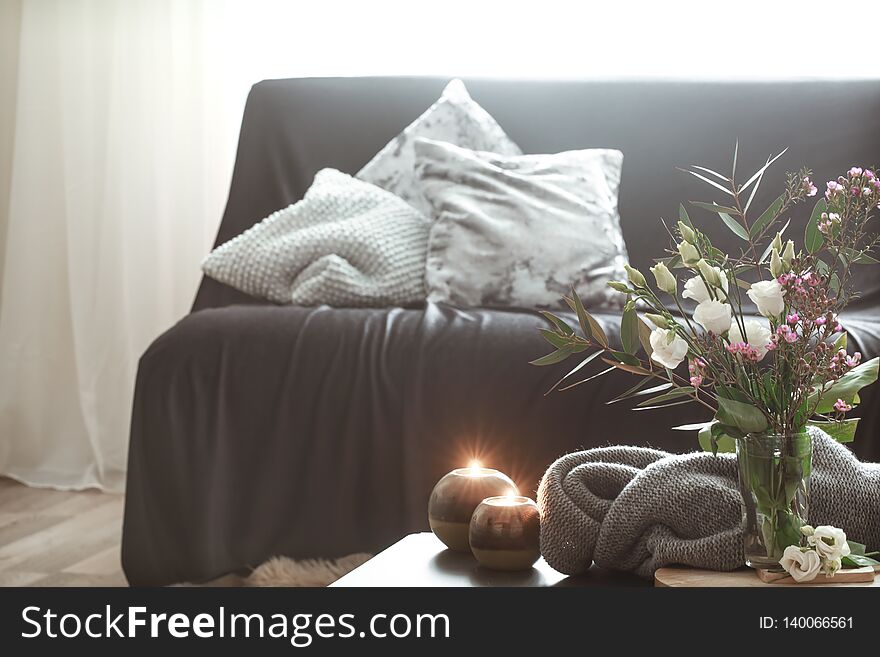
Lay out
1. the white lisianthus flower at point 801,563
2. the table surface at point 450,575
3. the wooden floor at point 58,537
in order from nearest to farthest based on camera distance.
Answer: the white lisianthus flower at point 801,563
the table surface at point 450,575
the wooden floor at point 58,537

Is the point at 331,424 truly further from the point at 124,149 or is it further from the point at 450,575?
the point at 124,149

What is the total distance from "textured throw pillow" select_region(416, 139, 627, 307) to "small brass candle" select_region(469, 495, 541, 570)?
3.70 feet

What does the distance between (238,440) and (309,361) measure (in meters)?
0.19

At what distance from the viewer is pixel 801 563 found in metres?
0.81

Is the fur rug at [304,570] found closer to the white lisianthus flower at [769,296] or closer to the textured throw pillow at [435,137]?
the textured throw pillow at [435,137]

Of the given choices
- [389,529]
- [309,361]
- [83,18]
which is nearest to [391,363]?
[309,361]

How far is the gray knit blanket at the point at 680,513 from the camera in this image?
0.89 meters

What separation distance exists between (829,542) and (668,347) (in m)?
0.20

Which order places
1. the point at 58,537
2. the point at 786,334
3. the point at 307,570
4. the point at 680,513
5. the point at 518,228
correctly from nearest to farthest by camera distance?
the point at 786,334 < the point at 680,513 < the point at 307,570 < the point at 518,228 < the point at 58,537

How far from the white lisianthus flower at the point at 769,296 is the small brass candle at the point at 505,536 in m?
0.30

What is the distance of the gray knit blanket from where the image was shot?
0.89 meters

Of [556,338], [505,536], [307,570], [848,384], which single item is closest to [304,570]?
[307,570]

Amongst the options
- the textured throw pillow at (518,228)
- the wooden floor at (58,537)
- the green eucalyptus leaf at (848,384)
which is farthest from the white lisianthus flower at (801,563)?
the wooden floor at (58,537)

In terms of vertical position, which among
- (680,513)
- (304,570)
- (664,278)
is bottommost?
(304,570)
